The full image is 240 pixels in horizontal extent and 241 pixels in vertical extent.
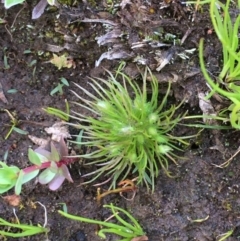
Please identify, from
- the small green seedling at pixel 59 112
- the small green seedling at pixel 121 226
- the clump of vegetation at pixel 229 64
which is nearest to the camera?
the clump of vegetation at pixel 229 64

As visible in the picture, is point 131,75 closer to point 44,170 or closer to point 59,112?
point 59,112

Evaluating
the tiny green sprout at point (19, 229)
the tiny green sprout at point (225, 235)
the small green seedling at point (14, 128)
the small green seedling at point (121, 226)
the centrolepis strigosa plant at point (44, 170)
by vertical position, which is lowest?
the tiny green sprout at point (225, 235)

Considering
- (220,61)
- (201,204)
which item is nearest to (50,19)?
(220,61)

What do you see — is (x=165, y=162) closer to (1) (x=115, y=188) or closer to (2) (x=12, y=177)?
(1) (x=115, y=188)

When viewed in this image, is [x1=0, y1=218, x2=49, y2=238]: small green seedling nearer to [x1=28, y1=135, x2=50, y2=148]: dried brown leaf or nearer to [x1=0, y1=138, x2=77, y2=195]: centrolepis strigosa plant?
[x1=0, y1=138, x2=77, y2=195]: centrolepis strigosa plant

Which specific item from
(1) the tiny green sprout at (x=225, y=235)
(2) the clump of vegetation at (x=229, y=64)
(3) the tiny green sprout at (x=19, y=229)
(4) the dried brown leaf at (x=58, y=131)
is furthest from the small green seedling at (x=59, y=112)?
(1) the tiny green sprout at (x=225, y=235)

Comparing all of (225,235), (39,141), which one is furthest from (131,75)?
(225,235)

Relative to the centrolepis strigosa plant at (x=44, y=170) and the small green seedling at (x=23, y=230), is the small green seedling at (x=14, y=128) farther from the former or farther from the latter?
the small green seedling at (x=23, y=230)
